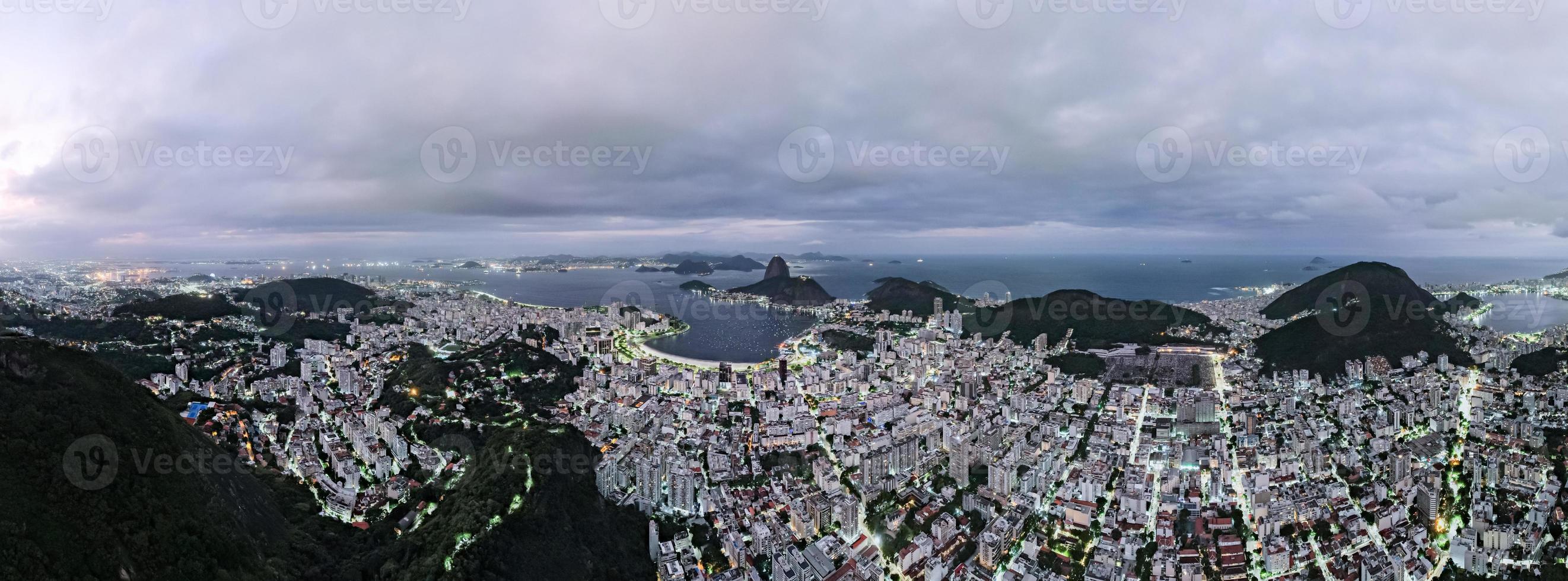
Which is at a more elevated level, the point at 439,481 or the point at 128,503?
the point at 128,503

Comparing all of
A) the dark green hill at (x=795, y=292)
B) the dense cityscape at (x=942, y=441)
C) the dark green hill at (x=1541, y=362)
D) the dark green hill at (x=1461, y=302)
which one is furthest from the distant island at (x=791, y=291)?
the dark green hill at (x=1461, y=302)

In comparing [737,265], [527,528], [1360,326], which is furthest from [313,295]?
[737,265]

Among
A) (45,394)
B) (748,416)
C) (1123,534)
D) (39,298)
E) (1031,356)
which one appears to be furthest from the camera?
(39,298)

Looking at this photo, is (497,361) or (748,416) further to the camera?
(497,361)

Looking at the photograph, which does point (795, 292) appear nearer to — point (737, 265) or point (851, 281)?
point (851, 281)

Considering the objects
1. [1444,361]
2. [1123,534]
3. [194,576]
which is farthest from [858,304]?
[194,576]

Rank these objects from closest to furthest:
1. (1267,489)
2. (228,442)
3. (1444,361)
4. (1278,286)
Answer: (1267,489) → (228,442) → (1444,361) → (1278,286)

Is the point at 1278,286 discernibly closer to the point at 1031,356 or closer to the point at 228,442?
the point at 1031,356
